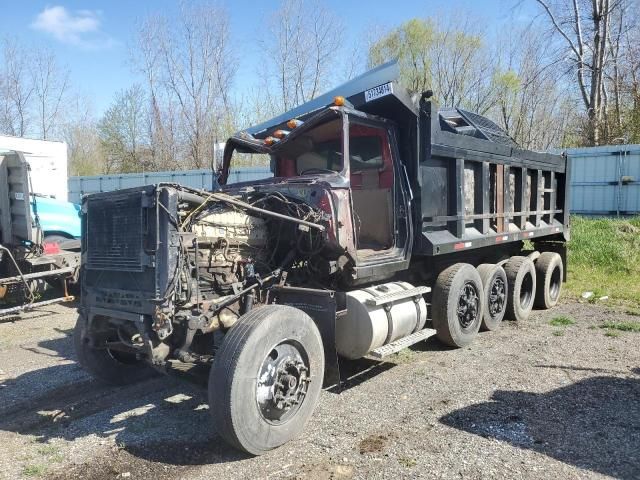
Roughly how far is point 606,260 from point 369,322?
8.81 meters

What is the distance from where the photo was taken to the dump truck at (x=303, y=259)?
4016 millimetres

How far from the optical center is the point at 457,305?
6.45 m

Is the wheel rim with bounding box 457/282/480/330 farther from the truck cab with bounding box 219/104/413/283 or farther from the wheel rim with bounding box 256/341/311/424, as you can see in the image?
the wheel rim with bounding box 256/341/311/424

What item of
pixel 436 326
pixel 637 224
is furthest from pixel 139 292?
pixel 637 224

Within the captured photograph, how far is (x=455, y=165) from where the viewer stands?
6539mm

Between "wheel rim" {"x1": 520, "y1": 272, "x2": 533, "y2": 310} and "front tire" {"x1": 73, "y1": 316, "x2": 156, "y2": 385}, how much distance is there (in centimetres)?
583

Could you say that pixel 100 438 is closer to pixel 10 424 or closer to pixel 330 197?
pixel 10 424

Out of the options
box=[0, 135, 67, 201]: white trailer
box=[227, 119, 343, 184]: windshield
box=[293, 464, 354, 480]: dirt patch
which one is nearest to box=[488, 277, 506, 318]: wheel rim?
box=[227, 119, 343, 184]: windshield

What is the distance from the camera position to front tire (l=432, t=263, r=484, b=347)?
6.33 m

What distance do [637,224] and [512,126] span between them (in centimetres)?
1517

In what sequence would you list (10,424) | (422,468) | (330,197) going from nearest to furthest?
(422,468) < (10,424) < (330,197)

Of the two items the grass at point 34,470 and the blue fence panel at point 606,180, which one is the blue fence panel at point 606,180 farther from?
the grass at point 34,470

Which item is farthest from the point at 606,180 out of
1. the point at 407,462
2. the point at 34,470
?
the point at 34,470

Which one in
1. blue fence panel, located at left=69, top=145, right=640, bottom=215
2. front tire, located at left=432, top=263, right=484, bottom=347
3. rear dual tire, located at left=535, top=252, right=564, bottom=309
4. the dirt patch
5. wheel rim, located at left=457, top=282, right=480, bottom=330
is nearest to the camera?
the dirt patch
